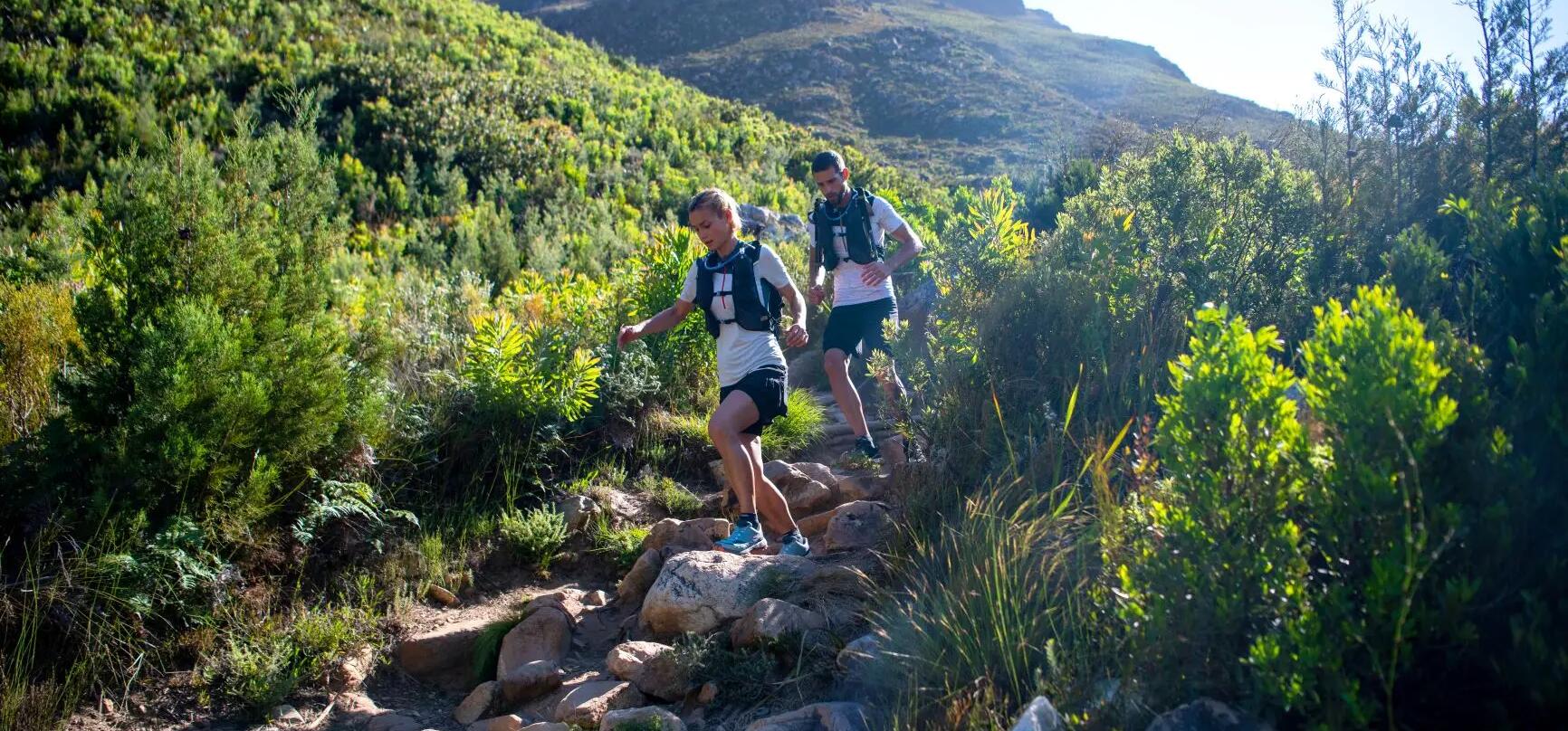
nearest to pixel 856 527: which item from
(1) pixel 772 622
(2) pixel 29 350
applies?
(1) pixel 772 622

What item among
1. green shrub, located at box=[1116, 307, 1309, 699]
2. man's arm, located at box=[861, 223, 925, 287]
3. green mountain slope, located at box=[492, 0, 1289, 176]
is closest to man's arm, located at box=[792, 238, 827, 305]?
man's arm, located at box=[861, 223, 925, 287]

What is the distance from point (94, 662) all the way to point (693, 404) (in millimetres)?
3721

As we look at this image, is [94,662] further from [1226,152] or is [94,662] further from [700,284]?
[1226,152]

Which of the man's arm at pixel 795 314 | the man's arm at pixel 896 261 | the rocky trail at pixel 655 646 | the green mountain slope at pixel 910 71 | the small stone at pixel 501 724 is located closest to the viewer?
the rocky trail at pixel 655 646

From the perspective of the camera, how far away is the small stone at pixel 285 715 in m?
4.14

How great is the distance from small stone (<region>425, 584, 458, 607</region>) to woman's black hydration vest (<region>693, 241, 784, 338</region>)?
73.1 inches

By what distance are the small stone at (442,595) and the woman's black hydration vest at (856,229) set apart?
2.65 m

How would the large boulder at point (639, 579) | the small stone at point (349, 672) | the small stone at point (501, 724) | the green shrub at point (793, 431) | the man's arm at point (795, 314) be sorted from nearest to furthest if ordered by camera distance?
1. the small stone at point (501, 724)
2. the small stone at point (349, 672)
3. the man's arm at point (795, 314)
4. the large boulder at point (639, 579)
5. the green shrub at point (793, 431)

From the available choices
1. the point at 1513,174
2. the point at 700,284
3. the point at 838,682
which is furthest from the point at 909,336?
the point at 1513,174

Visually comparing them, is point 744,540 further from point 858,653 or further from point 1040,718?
point 1040,718

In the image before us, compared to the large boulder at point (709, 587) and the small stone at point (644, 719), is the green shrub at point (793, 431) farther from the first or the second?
the small stone at point (644, 719)

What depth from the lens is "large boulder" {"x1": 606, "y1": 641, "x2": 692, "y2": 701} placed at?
3859 millimetres

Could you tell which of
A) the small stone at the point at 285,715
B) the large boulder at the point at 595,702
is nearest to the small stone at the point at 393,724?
the small stone at the point at 285,715

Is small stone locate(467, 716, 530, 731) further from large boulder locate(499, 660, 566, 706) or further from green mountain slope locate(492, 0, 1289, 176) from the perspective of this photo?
green mountain slope locate(492, 0, 1289, 176)
